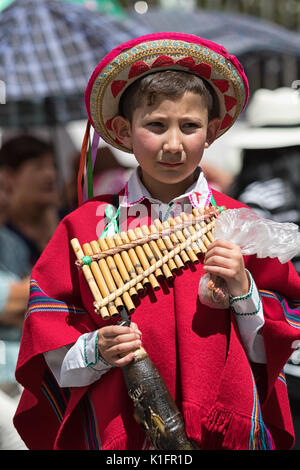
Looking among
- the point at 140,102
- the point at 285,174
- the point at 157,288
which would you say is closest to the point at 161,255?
the point at 157,288

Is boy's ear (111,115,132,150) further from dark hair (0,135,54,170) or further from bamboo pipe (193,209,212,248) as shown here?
dark hair (0,135,54,170)

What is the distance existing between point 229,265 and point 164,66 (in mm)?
748

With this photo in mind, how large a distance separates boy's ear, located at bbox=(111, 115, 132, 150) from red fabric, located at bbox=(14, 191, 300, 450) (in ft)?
0.82

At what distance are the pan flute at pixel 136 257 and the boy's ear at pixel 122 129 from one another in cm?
39

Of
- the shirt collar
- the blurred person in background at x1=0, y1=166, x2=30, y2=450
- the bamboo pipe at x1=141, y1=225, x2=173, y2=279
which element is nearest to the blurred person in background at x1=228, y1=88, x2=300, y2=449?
the shirt collar

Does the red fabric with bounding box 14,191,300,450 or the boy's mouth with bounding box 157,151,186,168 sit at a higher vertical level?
the boy's mouth with bounding box 157,151,186,168

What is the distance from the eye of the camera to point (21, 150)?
643 centimetres

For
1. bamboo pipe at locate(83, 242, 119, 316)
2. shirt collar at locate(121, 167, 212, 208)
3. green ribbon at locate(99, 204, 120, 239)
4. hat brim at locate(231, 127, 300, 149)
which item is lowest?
hat brim at locate(231, 127, 300, 149)

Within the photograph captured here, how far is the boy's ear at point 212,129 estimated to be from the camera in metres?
2.56

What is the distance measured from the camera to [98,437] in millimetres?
2393

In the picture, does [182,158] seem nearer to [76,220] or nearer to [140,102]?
[140,102]

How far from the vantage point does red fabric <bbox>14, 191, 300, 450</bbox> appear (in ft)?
7.32

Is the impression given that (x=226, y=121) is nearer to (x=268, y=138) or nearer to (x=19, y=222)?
(x=268, y=138)

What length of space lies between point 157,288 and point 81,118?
5.43 meters
